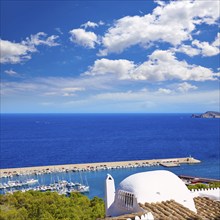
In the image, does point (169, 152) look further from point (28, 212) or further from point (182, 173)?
point (28, 212)

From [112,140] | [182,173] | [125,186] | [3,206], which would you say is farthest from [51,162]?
[125,186]

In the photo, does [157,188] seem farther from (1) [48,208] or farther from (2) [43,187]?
(2) [43,187]

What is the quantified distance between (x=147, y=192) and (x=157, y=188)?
26.4 inches

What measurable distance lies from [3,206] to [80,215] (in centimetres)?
940

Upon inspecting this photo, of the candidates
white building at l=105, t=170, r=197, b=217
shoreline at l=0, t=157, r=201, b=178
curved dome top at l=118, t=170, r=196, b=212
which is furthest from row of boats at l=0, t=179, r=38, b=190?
curved dome top at l=118, t=170, r=196, b=212

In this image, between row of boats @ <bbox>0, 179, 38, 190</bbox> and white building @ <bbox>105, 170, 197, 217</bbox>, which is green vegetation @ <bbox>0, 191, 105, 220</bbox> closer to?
white building @ <bbox>105, 170, 197, 217</bbox>

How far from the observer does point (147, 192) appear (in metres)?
14.2

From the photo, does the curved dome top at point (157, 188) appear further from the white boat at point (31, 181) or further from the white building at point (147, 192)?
the white boat at point (31, 181)

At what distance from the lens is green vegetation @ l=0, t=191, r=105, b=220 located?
28.6m

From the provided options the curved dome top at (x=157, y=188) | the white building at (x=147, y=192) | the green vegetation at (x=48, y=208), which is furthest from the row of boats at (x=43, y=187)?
the curved dome top at (x=157, y=188)

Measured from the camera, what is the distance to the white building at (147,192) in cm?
1417

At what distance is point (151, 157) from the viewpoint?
114812 mm

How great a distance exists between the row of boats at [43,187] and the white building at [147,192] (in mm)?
57370

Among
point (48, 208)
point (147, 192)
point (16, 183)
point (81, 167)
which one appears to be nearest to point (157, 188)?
point (147, 192)
